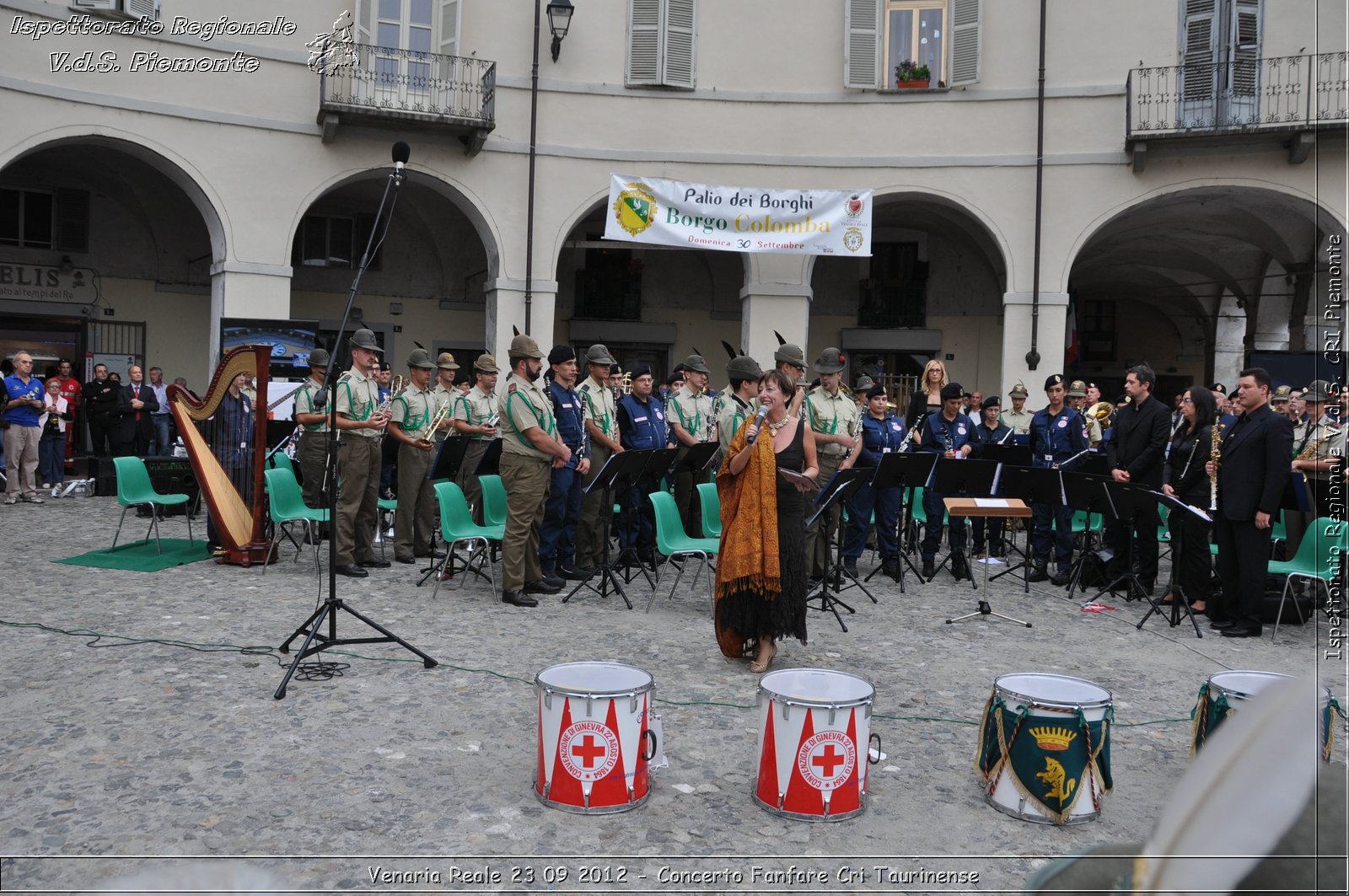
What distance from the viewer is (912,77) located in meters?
16.2

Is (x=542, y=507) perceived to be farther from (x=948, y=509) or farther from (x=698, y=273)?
(x=698, y=273)

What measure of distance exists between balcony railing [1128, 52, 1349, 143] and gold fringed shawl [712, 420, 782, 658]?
11.9 metres

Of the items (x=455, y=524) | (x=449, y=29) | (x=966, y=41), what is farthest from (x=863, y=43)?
(x=455, y=524)

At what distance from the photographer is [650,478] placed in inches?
361

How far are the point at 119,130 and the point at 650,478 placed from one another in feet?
33.9

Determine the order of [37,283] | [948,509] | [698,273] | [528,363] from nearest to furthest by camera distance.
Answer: [948,509]
[528,363]
[37,283]
[698,273]

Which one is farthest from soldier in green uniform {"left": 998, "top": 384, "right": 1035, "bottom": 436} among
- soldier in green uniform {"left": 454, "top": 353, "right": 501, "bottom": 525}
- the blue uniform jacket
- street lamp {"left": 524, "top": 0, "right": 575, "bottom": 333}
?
street lamp {"left": 524, "top": 0, "right": 575, "bottom": 333}

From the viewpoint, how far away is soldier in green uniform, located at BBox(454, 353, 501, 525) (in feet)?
34.0

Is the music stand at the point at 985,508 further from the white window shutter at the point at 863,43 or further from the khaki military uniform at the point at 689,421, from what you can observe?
the white window shutter at the point at 863,43

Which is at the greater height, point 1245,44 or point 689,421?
point 1245,44

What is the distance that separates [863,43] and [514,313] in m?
7.20

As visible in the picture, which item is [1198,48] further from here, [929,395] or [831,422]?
[831,422]

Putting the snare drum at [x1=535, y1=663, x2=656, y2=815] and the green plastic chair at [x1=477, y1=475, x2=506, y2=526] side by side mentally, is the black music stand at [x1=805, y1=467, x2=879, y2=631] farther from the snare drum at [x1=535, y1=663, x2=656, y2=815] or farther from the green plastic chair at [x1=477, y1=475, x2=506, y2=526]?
the snare drum at [x1=535, y1=663, x2=656, y2=815]

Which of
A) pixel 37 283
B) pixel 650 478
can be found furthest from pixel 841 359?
pixel 37 283
